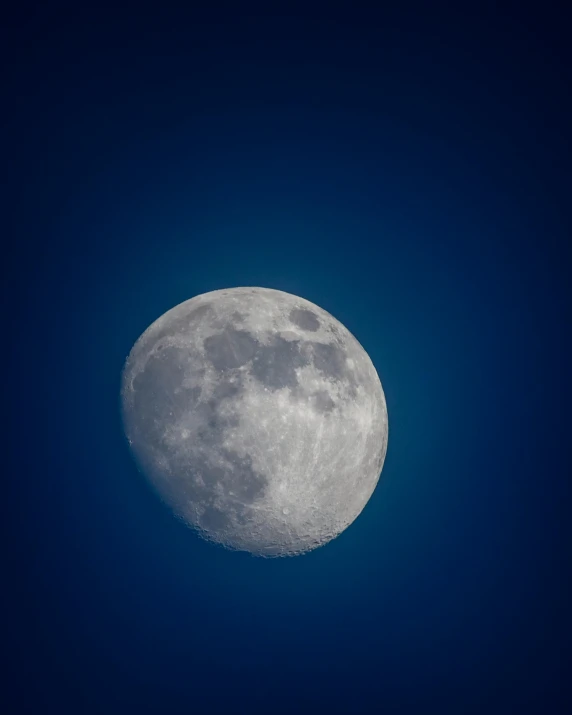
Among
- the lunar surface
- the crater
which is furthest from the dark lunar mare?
the crater

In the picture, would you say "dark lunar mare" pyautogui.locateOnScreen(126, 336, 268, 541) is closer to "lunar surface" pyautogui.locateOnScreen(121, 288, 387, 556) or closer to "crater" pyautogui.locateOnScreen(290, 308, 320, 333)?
"lunar surface" pyautogui.locateOnScreen(121, 288, 387, 556)

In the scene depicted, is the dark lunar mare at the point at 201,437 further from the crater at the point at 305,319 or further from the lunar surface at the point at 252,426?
the crater at the point at 305,319

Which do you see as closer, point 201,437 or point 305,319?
point 201,437

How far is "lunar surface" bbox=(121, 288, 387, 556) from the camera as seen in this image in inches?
191

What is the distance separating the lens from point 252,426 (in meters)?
4.79

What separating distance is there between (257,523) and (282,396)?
1.36 meters

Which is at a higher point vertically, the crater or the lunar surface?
the crater

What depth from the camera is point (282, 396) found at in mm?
4883

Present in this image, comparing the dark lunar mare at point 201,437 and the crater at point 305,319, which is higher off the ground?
the crater at point 305,319

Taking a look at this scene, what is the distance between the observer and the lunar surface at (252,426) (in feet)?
15.9

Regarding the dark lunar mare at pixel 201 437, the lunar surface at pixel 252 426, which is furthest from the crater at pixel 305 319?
the dark lunar mare at pixel 201 437

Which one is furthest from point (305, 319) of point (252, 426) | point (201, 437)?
point (201, 437)

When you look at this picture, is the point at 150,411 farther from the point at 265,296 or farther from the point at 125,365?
the point at 265,296

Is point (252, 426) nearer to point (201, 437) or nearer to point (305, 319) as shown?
point (201, 437)
